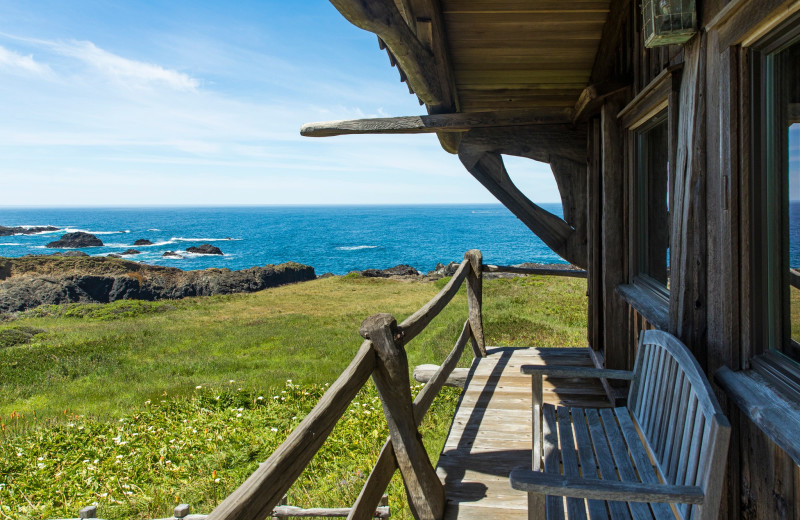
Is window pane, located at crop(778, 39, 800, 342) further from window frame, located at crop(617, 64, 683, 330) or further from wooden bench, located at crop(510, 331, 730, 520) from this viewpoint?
window frame, located at crop(617, 64, 683, 330)

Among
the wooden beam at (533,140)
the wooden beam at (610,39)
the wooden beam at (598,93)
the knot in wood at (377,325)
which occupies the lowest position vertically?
the knot in wood at (377,325)

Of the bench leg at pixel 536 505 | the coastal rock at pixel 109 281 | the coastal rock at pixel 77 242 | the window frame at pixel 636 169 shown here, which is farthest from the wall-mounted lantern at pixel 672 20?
the coastal rock at pixel 77 242

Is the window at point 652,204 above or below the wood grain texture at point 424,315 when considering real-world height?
above

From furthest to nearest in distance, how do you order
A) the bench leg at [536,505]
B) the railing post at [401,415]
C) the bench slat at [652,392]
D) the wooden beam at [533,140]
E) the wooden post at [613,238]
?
the wooden beam at [533,140]
the wooden post at [613,238]
the bench slat at [652,392]
the railing post at [401,415]
the bench leg at [536,505]

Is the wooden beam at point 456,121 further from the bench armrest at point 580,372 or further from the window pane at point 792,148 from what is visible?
the window pane at point 792,148

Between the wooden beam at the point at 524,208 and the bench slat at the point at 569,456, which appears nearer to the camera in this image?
the bench slat at the point at 569,456

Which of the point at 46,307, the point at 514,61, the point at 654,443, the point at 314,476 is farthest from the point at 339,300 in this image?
the point at 654,443

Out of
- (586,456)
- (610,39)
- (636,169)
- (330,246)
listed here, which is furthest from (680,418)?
(330,246)

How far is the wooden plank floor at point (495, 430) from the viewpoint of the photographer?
9.12ft

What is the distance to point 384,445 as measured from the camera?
245 centimetres

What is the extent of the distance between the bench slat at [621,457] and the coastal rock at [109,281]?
923 inches

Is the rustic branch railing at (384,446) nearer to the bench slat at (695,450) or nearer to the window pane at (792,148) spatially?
the bench slat at (695,450)

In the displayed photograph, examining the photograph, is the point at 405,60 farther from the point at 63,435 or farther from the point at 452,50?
the point at 63,435

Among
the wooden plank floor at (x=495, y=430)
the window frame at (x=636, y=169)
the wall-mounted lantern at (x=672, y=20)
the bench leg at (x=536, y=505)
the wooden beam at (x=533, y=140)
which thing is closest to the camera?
the bench leg at (x=536, y=505)
